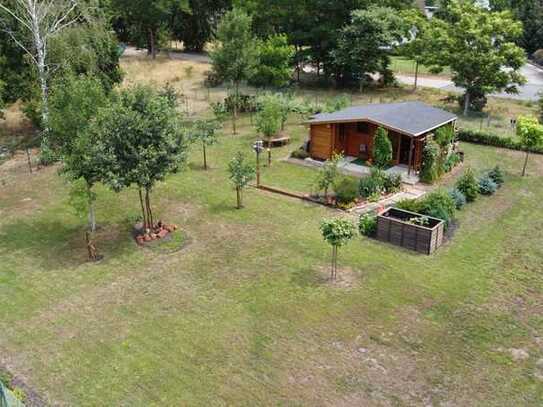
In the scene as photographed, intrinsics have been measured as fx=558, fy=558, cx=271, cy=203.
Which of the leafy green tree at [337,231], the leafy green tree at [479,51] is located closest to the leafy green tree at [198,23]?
the leafy green tree at [479,51]

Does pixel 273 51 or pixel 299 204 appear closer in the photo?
pixel 299 204

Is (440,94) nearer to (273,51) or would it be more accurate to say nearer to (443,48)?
(443,48)

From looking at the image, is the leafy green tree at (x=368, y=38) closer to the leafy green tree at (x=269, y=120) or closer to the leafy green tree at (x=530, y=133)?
the leafy green tree at (x=269, y=120)

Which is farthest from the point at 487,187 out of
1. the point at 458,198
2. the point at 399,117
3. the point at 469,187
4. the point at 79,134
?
the point at 79,134

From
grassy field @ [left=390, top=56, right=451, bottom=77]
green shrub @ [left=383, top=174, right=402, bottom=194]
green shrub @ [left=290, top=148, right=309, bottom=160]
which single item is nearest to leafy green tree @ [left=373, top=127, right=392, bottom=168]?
green shrub @ [left=383, top=174, right=402, bottom=194]

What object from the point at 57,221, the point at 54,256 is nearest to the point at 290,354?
the point at 54,256

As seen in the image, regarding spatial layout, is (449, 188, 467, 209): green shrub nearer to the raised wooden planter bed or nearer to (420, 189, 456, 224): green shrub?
(420, 189, 456, 224): green shrub

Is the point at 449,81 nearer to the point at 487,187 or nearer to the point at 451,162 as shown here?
the point at 451,162
